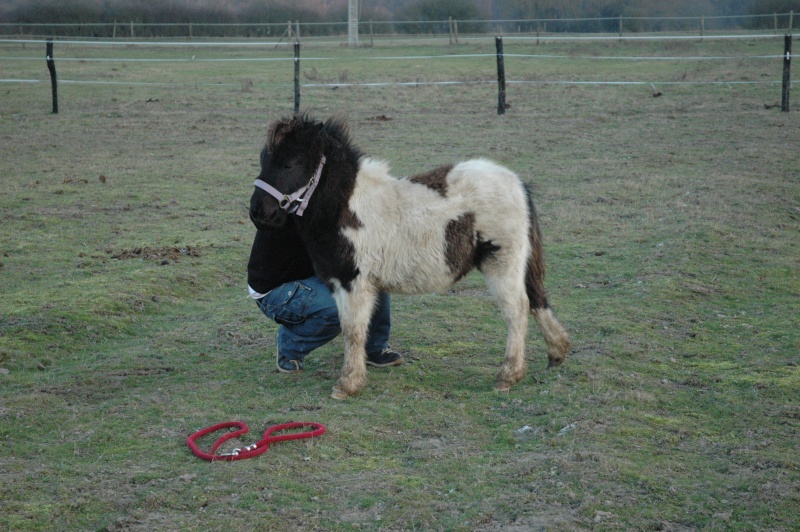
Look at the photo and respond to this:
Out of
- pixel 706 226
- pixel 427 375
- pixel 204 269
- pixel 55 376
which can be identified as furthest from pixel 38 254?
pixel 706 226

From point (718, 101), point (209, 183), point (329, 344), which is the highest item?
point (718, 101)

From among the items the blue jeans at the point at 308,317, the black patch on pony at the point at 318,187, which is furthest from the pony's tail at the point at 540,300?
the black patch on pony at the point at 318,187

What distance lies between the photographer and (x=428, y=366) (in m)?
6.16

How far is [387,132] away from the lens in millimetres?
17812

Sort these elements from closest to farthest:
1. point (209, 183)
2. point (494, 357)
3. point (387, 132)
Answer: point (494, 357), point (209, 183), point (387, 132)

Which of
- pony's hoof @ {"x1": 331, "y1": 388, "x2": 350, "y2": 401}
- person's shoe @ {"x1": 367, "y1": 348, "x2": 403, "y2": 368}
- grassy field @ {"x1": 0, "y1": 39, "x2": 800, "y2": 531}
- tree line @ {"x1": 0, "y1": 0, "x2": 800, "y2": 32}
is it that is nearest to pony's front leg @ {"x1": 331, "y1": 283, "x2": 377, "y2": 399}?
pony's hoof @ {"x1": 331, "y1": 388, "x2": 350, "y2": 401}

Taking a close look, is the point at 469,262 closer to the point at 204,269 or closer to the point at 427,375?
the point at 427,375

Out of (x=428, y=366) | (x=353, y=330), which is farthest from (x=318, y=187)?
(x=428, y=366)

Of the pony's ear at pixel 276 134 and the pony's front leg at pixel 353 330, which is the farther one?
the pony's front leg at pixel 353 330

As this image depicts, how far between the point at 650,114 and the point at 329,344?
14.8 metres

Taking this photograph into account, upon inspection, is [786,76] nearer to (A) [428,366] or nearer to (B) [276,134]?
(A) [428,366]

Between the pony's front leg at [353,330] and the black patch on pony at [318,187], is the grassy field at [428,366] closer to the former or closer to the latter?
the pony's front leg at [353,330]

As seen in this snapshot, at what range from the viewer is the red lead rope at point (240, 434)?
445cm

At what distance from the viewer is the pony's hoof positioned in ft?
17.8
